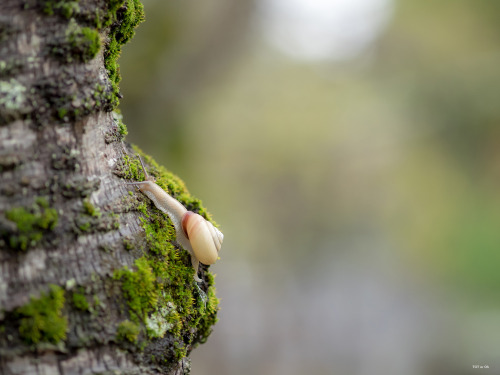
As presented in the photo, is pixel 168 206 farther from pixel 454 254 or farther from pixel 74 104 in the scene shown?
pixel 454 254

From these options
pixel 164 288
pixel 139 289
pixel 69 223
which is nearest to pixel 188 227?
pixel 164 288

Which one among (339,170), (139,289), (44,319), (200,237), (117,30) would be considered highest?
(339,170)

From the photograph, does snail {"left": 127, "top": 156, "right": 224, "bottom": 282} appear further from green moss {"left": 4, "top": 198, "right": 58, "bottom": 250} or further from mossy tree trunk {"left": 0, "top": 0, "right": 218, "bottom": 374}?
green moss {"left": 4, "top": 198, "right": 58, "bottom": 250}

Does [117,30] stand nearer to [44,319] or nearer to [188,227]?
[188,227]

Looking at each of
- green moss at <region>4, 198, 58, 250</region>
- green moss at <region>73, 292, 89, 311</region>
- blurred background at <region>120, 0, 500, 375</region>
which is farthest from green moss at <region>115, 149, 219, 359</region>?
blurred background at <region>120, 0, 500, 375</region>

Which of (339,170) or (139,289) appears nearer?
(139,289)

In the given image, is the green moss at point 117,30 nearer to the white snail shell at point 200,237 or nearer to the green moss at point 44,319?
the white snail shell at point 200,237
